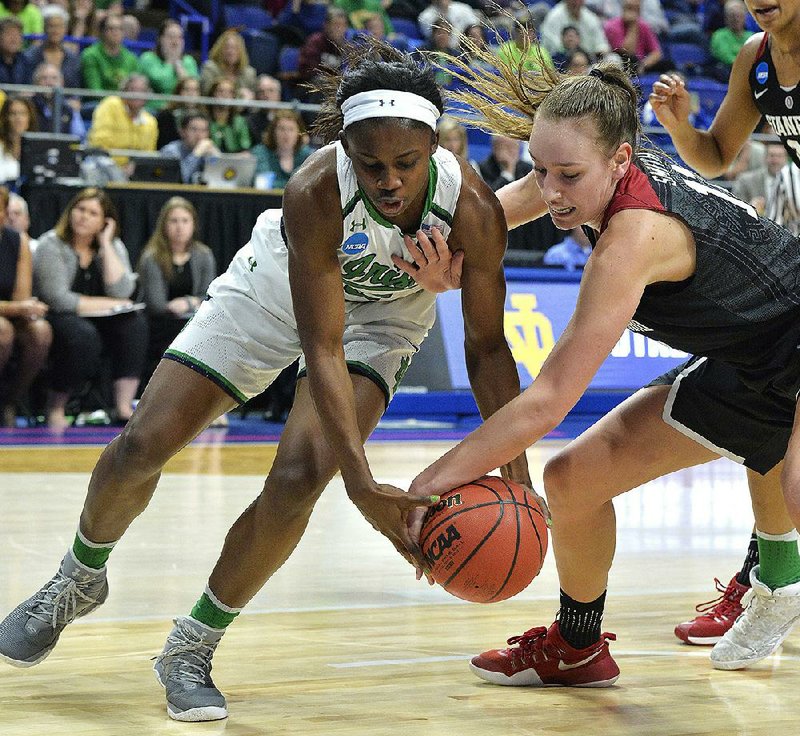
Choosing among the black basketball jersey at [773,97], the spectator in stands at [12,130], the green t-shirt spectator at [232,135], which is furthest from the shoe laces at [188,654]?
the green t-shirt spectator at [232,135]

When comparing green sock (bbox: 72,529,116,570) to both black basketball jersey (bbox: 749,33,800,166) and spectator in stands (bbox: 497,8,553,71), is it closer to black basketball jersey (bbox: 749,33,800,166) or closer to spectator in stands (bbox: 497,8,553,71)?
spectator in stands (bbox: 497,8,553,71)

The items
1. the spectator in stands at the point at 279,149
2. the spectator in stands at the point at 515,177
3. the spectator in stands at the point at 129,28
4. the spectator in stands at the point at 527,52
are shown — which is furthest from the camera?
the spectator in stands at the point at 129,28

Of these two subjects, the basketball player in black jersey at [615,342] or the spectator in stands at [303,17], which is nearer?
the basketball player in black jersey at [615,342]

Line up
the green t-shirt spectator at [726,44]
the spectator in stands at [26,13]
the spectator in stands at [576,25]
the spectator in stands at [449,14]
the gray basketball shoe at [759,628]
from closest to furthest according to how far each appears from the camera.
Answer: the gray basketball shoe at [759,628] < the spectator in stands at [26,13] < the spectator in stands at [449,14] < the spectator in stands at [576,25] < the green t-shirt spectator at [726,44]

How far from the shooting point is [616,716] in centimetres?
320

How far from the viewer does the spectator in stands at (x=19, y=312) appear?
8.73 m

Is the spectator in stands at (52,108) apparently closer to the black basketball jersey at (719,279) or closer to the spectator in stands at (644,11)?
the spectator in stands at (644,11)

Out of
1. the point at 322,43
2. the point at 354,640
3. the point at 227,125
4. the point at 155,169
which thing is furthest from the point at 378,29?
the point at 354,640

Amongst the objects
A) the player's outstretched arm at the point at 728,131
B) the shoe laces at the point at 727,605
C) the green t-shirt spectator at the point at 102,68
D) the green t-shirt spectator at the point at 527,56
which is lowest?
the shoe laces at the point at 727,605

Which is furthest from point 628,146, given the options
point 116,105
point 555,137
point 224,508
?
point 116,105

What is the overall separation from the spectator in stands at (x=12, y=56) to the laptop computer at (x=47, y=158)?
1795 mm

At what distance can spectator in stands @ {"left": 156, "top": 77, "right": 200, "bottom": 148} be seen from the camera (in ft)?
35.6

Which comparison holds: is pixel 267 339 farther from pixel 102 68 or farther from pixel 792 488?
pixel 102 68

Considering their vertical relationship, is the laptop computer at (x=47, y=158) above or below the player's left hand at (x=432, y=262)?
below
